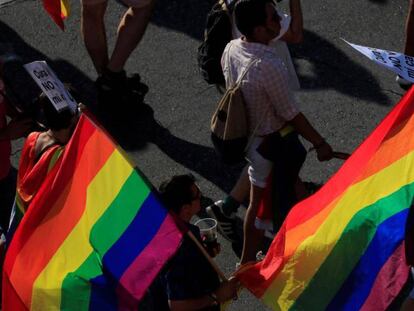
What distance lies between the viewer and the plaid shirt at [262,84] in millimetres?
6199

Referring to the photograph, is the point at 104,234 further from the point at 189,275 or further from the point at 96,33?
the point at 96,33

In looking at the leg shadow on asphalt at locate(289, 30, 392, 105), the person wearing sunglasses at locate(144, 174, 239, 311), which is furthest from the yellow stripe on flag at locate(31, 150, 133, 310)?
the leg shadow on asphalt at locate(289, 30, 392, 105)

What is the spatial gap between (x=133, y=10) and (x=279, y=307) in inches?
139

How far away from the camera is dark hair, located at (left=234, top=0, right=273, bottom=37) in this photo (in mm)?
6223

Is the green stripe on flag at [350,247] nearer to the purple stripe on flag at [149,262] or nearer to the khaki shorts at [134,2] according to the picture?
the purple stripe on flag at [149,262]

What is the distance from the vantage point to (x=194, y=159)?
26.3ft

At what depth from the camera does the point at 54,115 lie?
6.02 metres

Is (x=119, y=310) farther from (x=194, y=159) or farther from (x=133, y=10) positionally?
(x=133, y=10)

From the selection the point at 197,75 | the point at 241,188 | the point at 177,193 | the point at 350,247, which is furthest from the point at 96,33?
the point at 350,247

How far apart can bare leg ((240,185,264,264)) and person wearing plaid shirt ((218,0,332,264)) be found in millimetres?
210

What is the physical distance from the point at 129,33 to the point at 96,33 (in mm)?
243

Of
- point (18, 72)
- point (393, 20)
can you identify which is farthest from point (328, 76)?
point (18, 72)

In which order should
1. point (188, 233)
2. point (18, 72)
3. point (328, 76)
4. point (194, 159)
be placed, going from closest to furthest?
1. point (188, 233)
2. point (194, 159)
3. point (328, 76)
4. point (18, 72)

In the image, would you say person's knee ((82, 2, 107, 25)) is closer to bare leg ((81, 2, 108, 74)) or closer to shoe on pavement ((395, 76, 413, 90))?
bare leg ((81, 2, 108, 74))
